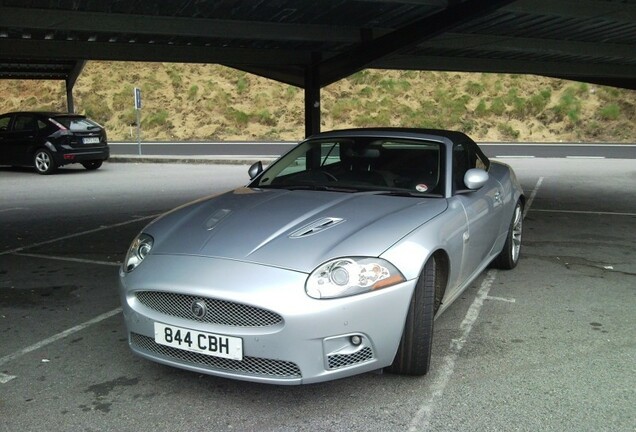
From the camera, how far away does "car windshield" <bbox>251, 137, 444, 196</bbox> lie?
174 inches

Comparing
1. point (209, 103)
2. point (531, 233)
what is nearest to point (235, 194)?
point (531, 233)

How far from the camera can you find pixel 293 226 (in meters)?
3.52

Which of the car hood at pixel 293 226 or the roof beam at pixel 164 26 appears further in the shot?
the roof beam at pixel 164 26

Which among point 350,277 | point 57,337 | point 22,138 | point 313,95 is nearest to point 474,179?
point 350,277

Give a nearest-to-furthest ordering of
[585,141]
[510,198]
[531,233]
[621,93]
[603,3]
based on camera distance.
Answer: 1. [510,198]
2. [531,233]
3. [603,3]
4. [585,141]
5. [621,93]

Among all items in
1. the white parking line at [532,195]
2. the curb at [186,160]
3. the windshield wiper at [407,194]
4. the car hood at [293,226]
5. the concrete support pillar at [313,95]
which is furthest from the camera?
the curb at [186,160]

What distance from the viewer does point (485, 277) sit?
5750 millimetres

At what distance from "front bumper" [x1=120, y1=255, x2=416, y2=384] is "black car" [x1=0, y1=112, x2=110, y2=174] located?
13899mm

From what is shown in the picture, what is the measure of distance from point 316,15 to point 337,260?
675cm

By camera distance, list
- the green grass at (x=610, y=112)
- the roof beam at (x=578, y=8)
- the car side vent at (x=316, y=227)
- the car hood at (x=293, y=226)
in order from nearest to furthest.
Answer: the car hood at (x=293, y=226) → the car side vent at (x=316, y=227) → the roof beam at (x=578, y=8) → the green grass at (x=610, y=112)

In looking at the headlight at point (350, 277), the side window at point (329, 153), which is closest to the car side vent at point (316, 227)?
the headlight at point (350, 277)

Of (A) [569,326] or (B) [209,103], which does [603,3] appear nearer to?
(A) [569,326]

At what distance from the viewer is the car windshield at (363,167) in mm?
4409

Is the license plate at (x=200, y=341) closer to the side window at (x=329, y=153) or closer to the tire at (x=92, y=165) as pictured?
the side window at (x=329, y=153)
